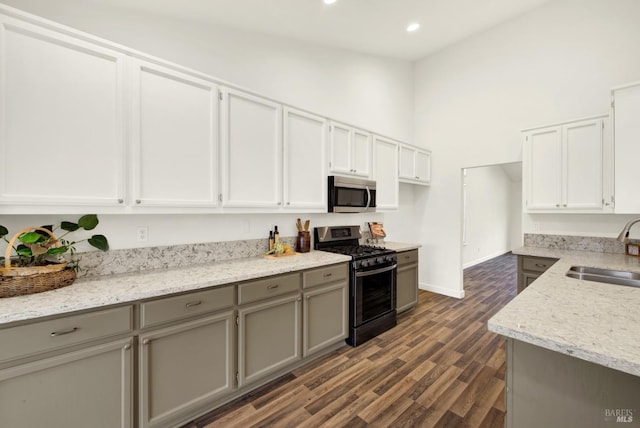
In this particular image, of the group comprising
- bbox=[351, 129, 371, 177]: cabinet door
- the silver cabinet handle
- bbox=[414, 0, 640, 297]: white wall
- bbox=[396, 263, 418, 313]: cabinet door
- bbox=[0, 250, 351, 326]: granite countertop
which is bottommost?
bbox=[396, 263, 418, 313]: cabinet door

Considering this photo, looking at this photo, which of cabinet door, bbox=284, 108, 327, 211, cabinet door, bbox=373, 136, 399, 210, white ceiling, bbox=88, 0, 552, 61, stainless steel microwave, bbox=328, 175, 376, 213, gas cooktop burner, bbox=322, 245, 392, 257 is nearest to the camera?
white ceiling, bbox=88, 0, 552, 61

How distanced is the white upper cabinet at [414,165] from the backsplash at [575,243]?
1657mm

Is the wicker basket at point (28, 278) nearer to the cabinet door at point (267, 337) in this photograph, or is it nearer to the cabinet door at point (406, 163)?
the cabinet door at point (267, 337)

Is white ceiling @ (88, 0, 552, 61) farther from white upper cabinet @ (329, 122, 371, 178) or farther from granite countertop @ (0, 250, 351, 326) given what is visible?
granite countertop @ (0, 250, 351, 326)

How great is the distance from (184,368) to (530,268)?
346 centimetres

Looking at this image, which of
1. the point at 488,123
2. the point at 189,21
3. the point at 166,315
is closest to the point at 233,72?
the point at 189,21

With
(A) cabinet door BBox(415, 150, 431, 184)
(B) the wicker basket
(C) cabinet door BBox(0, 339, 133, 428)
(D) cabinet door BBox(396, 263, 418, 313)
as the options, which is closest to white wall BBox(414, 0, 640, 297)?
(A) cabinet door BBox(415, 150, 431, 184)

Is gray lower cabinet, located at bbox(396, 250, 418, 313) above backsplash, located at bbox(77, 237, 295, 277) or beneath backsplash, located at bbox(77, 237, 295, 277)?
beneath

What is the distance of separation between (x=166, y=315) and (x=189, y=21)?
2.46 meters

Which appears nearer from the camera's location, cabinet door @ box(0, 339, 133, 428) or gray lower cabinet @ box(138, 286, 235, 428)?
cabinet door @ box(0, 339, 133, 428)

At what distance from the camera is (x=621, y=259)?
8.55 feet

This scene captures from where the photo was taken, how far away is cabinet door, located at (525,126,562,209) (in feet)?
10.0

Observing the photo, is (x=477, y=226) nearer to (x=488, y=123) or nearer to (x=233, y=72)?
(x=488, y=123)

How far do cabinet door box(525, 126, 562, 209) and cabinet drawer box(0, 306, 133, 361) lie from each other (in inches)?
163
